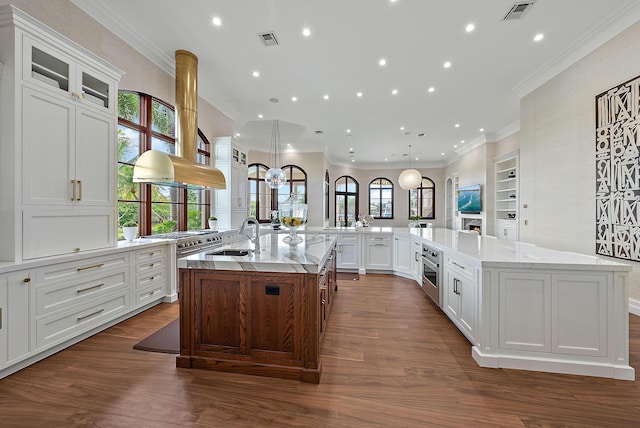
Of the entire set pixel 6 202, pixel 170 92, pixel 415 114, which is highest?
pixel 415 114

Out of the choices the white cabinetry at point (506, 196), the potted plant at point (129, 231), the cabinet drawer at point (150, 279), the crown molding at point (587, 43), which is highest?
the crown molding at point (587, 43)

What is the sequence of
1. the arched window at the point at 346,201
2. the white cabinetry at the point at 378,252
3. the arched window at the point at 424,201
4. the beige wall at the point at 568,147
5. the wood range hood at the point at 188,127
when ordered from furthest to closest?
the arched window at the point at 424,201, the arched window at the point at 346,201, the white cabinetry at the point at 378,252, the wood range hood at the point at 188,127, the beige wall at the point at 568,147

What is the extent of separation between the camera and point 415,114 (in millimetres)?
6137

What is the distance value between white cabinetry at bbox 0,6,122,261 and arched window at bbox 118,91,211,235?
3.02ft

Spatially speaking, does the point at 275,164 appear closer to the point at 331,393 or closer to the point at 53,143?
the point at 53,143

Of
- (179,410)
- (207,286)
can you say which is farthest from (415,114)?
(179,410)

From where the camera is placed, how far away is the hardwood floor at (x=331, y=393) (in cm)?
157

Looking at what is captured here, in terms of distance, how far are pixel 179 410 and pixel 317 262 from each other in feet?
4.20

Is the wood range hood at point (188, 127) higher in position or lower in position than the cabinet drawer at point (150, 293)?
higher

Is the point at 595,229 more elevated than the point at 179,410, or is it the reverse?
the point at 595,229

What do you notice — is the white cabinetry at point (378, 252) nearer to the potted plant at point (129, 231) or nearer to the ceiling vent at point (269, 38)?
the ceiling vent at point (269, 38)

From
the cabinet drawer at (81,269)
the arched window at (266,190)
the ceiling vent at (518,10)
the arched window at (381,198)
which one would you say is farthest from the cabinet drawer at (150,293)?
the arched window at (381,198)

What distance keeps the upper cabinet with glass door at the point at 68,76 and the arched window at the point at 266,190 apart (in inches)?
221

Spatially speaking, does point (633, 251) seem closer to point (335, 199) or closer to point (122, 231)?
point (122, 231)
